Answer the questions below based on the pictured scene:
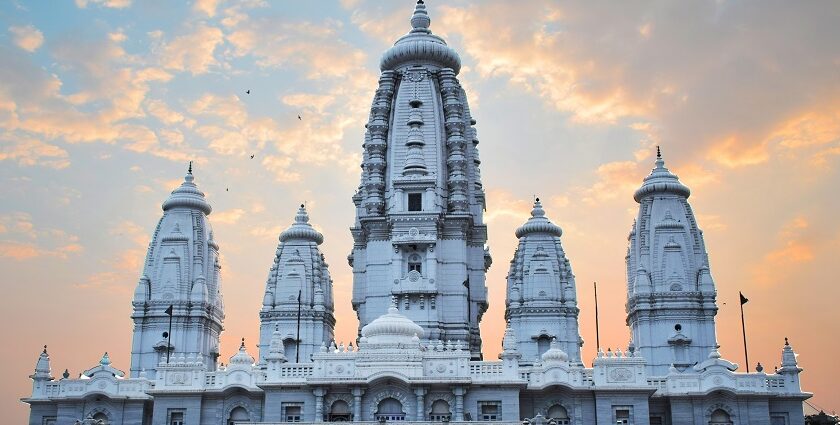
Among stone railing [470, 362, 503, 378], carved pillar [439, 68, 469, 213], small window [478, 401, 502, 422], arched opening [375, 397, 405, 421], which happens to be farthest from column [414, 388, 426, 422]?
carved pillar [439, 68, 469, 213]

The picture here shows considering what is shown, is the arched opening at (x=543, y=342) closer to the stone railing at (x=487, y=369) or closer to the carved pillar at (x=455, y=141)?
the carved pillar at (x=455, y=141)

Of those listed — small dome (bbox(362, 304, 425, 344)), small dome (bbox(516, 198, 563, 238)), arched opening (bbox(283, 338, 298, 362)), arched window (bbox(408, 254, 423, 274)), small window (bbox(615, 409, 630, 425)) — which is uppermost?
small dome (bbox(516, 198, 563, 238))

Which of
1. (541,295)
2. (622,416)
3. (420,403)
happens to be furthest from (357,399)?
(541,295)

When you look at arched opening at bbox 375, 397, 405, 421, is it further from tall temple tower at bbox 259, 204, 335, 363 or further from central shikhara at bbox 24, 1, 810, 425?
tall temple tower at bbox 259, 204, 335, 363

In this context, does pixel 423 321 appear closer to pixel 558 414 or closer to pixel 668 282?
pixel 558 414

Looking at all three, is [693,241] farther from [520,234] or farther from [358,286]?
[358,286]

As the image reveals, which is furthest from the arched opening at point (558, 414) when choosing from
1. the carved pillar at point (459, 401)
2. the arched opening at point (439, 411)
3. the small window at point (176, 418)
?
the small window at point (176, 418)

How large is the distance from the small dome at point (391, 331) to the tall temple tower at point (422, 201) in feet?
26.8

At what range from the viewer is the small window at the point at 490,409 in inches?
1908

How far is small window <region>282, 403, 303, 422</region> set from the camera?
49.9 m

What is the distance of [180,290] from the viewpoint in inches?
2908

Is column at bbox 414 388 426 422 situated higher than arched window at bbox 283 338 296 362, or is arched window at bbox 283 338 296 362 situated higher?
arched window at bbox 283 338 296 362

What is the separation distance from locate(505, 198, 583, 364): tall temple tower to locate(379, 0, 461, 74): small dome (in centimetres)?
1399

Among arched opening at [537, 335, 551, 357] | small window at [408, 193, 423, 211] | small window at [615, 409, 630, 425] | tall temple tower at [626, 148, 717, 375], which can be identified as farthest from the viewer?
arched opening at [537, 335, 551, 357]
